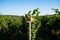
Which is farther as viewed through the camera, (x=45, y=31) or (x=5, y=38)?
(x=5, y=38)

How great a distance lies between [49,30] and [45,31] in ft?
0.93

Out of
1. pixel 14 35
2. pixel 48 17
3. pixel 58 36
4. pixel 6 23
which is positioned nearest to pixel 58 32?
pixel 58 36

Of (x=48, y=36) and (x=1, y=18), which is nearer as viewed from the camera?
(x=48, y=36)

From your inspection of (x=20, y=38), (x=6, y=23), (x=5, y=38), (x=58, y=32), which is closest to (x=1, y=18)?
(x=6, y=23)

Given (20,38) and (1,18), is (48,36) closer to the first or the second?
(20,38)

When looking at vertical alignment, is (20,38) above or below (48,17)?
below

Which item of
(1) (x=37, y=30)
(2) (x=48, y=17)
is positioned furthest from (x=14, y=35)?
(2) (x=48, y=17)

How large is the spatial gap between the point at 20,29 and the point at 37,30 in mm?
1192

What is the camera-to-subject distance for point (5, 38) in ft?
45.7

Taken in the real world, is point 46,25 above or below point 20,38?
above

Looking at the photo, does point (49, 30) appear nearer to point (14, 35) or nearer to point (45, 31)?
point (45, 31)

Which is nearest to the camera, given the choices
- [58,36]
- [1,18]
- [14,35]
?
[58,36]

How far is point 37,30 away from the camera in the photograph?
12680mm

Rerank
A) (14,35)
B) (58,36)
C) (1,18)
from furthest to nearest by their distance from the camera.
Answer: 1. (1,18)
2. (14,35)
3. (58,36)
